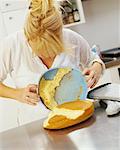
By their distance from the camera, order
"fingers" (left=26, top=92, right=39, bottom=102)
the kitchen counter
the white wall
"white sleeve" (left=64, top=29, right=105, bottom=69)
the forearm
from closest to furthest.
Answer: the kitchen counter < "fingers" (left=26, top=92, right=39, bottom=102) < the forearm < "white sleeve" (left=64, top=29, right=105, bottom=69) < the white wall

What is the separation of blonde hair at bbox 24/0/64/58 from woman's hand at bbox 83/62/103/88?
6.0 inches

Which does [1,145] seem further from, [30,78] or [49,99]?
[30,78]

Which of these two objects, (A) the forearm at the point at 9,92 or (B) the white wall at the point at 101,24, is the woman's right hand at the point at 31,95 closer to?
(A) the forearm at the point at 9,92

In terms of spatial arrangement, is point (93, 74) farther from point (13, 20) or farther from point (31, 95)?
point (13, 20)

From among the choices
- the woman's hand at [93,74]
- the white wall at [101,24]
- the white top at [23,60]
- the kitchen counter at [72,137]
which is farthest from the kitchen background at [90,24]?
the kitchen counter at [72,137]

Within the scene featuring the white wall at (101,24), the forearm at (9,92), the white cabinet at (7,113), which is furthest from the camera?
the white wall at (101,24)

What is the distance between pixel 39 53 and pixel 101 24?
1300 mm

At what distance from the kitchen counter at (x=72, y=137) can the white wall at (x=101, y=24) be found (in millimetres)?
1429

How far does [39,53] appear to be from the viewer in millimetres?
1187

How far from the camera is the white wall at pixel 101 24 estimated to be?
2328 millimetres

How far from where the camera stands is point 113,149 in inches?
28.6

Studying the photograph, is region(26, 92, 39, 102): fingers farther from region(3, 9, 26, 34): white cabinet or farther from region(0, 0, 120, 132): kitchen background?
region(3, 9, 26, 34): white cabinet

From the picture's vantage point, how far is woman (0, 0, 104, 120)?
107cm

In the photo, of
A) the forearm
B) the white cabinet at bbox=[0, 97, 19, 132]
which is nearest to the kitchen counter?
the forearm
